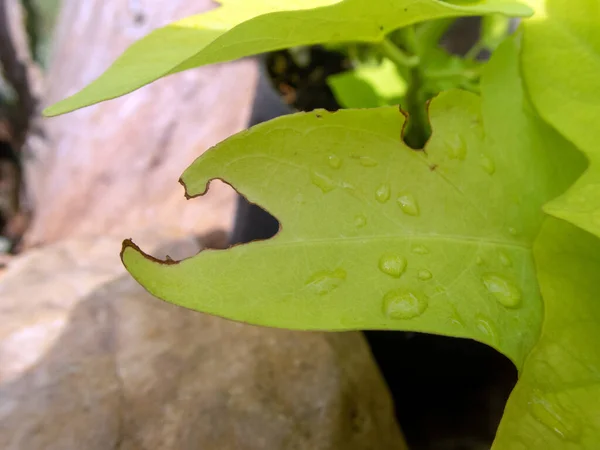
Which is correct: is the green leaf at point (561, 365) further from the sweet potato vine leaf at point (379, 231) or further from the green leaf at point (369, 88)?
the green leaf at point (369, 88)

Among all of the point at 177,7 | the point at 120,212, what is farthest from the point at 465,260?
the point at 177,7

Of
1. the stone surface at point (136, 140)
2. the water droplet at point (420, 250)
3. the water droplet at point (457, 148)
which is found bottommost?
the stone surface at point (136, 140)

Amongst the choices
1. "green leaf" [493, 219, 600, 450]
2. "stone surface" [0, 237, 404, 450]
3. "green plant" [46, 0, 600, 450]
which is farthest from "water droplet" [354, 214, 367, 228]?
"stone surface" [0, 237, 404, 450]

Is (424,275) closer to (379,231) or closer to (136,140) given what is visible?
(379,231)

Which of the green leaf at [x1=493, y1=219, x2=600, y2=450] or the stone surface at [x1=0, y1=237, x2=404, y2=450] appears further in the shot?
the stone surface at [x1=0, y1=237, x2=404, y2=450]

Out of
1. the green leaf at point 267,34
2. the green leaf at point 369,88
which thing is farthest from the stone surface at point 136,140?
the green leaf at point 267,34

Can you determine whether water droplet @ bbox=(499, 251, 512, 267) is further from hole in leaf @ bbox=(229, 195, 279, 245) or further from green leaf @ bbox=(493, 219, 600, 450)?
hole in leaf @ bbox=(229, 195, 279, 245)

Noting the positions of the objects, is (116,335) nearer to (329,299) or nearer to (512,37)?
(329,299)
